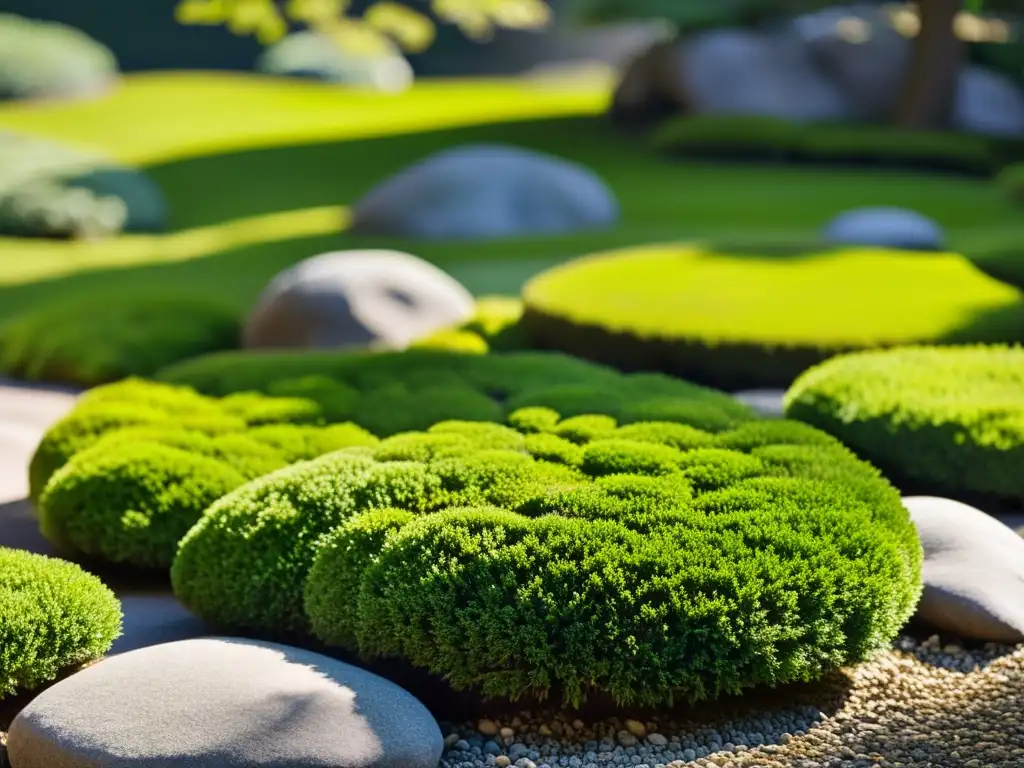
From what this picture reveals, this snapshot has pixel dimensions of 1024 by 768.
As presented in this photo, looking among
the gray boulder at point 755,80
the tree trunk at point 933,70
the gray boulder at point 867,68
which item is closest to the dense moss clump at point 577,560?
the tree trunk at point 933,70

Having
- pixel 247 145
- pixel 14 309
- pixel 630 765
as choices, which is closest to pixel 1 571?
pixel 630 765

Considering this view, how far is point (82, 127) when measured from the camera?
64.3 ft

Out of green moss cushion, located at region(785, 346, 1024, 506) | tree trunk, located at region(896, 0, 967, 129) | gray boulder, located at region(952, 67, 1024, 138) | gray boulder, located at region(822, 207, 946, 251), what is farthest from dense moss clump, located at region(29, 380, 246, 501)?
gray boulder, located at region(952, 67, 1024, 138)

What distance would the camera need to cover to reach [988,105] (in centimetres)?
1953

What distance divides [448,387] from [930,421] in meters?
2.02

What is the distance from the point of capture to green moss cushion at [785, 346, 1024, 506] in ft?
16.6

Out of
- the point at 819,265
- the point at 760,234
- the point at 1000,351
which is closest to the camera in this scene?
the point at 1000,351

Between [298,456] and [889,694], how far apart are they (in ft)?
7.96

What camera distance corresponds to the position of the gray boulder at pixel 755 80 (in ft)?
64.6

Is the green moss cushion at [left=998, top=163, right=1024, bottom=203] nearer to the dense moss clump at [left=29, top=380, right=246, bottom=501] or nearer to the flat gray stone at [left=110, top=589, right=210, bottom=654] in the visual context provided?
the dense moss clump at [left=29, top=380, right=246, bottom=501]

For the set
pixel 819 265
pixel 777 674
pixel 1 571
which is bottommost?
pixel 1 571

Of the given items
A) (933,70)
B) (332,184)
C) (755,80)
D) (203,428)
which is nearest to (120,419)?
(203,428)

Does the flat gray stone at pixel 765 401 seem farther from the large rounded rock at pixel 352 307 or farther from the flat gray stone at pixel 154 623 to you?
the flat gray stone at pixel 154 623

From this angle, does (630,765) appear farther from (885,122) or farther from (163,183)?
(885,122)
